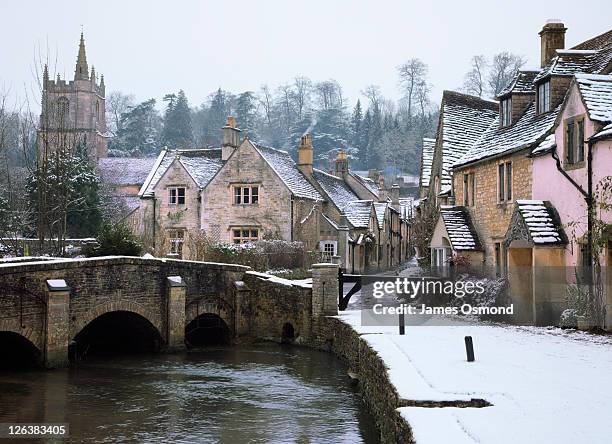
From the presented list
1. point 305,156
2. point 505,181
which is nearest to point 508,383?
point 505,181

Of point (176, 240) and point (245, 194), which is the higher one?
point (245, 194)

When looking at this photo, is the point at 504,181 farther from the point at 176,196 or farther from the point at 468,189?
the point at 176,196

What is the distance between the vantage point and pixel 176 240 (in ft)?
140

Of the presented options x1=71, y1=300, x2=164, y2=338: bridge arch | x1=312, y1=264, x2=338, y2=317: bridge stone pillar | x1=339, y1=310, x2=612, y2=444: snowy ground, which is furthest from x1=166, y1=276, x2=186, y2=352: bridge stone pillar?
x1=339, y1=310, x2=612, y2=444: snowy ground

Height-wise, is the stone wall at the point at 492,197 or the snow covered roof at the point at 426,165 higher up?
the snow covered roof at the point at 426,165

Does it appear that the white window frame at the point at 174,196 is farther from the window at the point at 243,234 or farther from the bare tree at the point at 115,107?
the bare tree at the point at 115,107

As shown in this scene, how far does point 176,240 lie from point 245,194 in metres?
4.68

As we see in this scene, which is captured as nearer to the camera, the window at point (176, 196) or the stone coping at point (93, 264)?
the stone coping at point (93, 264)

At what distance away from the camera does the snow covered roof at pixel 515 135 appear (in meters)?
22.7

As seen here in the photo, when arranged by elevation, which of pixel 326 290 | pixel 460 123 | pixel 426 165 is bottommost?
pixel 326 290

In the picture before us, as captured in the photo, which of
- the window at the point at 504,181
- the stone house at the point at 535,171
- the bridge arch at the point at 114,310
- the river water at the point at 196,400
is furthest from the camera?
the window at the point at 504,181

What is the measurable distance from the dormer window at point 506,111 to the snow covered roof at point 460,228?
3.45m

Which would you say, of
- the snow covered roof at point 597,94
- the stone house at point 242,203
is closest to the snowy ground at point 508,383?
the snow covered roof at point 597,94

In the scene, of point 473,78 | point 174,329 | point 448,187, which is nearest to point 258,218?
point 448,187
